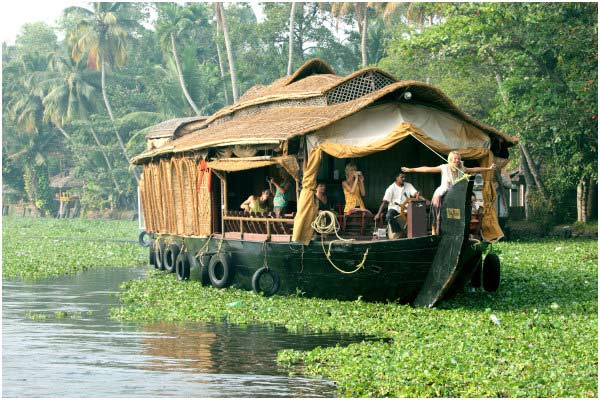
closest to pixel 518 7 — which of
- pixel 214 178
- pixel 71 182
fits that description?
pixel 214 178

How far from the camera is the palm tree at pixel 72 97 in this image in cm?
4225

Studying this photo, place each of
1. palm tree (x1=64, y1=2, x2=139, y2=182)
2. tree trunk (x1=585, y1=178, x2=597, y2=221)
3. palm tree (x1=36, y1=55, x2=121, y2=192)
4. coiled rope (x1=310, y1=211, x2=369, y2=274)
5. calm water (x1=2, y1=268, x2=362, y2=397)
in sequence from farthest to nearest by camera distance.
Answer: palm tree (x1=36, y1=55, x2=121, y2=192) → palm tree (x1=64, y1=2, x2=139, y2=182) → tree trunk (x1=585, y1=178, x2=597, y2=221) → coiled rope (x1=310, y1=211, x2=369, y2=274) → calm water (x1=2, y1=268, x2=362, y2=397)

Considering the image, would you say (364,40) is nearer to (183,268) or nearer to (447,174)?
(183,268)

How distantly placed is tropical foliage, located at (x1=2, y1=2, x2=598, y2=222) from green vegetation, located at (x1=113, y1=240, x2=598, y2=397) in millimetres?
7025

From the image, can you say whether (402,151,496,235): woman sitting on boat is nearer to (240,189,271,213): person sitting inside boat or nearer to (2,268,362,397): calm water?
(2,268,362,397): calm water

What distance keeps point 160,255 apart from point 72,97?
84.4ft

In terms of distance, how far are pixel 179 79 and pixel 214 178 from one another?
21640 millimetres

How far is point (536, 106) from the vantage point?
21953 millimetres

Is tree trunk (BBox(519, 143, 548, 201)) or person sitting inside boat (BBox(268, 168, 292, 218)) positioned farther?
tree trunk (BBox(519, 143, 548, 201))

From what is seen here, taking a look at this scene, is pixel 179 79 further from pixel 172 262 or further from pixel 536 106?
pixel 172 262

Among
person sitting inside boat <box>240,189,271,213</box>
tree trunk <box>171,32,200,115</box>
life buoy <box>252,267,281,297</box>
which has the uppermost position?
tree trunk <box>171,32,200,115</box>

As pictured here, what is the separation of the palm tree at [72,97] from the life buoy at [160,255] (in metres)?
24.9

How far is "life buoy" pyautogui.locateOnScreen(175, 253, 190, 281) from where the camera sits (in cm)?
1614

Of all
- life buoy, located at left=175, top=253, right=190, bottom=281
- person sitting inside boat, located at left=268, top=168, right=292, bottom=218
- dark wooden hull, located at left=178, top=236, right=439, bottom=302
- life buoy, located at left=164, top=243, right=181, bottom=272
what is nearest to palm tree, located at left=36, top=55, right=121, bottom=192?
life buoy, located at left=164, top=243, right=181, bottom=272
